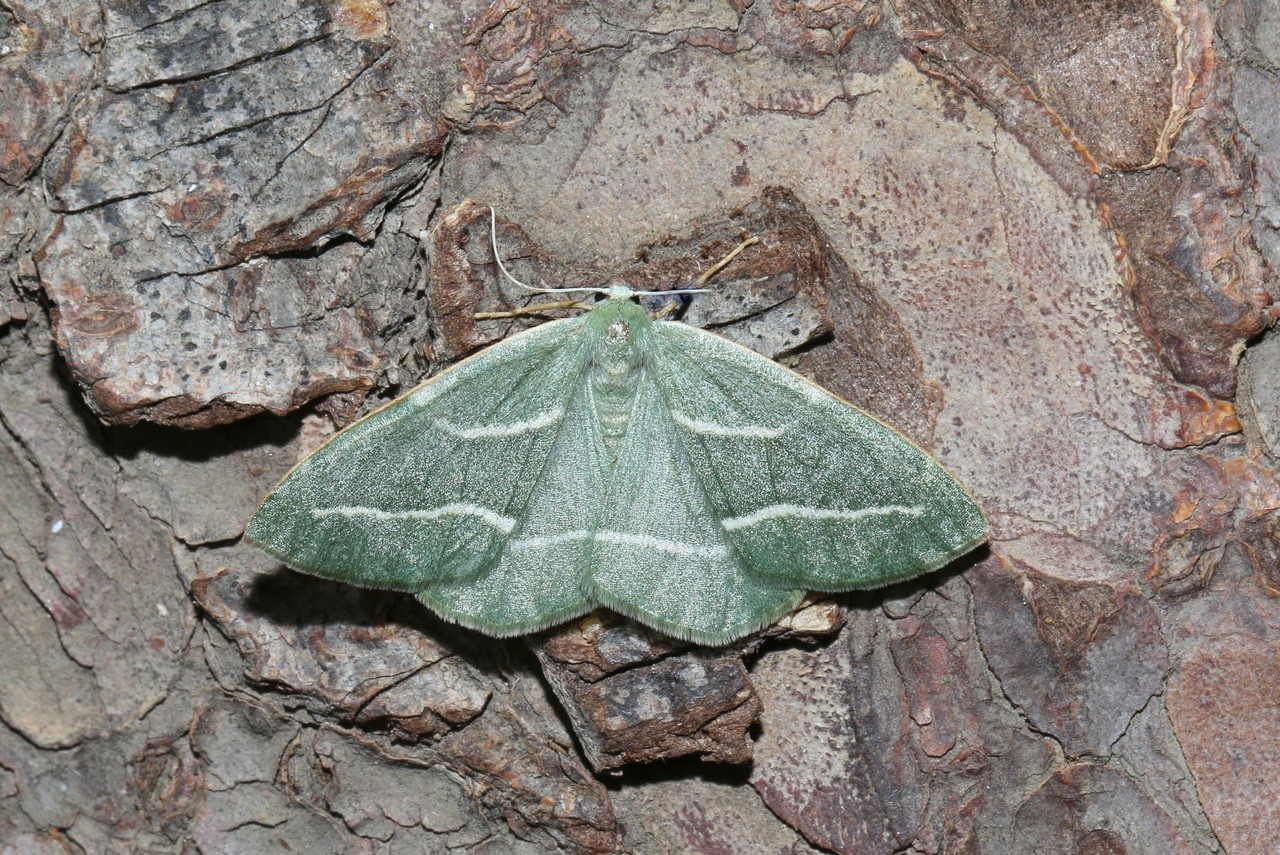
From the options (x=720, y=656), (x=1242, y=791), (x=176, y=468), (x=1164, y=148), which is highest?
(x=1164, y=148)

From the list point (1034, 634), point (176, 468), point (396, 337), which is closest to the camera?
point (1034, 634)

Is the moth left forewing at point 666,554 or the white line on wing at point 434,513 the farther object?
the white line on wing at point 434,513

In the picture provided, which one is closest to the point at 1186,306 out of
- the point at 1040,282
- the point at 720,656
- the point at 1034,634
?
the point at 1040,282

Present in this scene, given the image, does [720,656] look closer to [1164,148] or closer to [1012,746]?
[1012,746]

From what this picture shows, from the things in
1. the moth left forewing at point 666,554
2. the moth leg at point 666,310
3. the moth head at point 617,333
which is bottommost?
the moth left forewing at point 666,554

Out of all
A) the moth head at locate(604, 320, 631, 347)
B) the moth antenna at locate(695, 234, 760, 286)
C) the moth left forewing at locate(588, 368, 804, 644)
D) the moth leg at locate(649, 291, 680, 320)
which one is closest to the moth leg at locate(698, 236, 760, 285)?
the moth antenna at locate(695, 234, 760, 286)

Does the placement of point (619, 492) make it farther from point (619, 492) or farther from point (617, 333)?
point (617, 333)

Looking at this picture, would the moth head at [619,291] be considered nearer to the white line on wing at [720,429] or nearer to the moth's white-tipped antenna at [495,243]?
the moth's white-tipped antenna at [495,243]

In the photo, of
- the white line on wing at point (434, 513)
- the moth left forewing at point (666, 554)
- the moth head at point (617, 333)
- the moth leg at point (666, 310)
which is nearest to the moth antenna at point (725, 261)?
the moth leg at point (666, 310)
